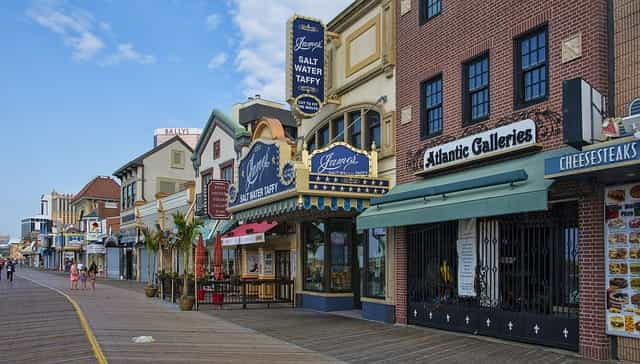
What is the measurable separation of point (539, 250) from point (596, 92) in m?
3.31

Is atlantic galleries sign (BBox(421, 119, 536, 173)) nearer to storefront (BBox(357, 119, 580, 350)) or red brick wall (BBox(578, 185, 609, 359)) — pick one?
storefront (BBox(357, 119, 580, 350))

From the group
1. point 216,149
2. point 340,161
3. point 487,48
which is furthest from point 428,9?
point 216,149

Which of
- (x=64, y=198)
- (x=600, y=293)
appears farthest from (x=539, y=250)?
(x=64, y=198)

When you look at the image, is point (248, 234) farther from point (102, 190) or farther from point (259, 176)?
point (102, 190)

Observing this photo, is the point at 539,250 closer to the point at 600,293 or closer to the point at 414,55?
the point at 600,293

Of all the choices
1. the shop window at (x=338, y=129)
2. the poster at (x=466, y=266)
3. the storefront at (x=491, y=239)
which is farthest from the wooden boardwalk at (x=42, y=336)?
the shop window at (x=338, y=129)

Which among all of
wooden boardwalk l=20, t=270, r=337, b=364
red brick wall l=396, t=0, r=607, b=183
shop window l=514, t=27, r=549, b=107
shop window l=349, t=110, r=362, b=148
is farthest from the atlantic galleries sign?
wooden boardwalk l=20, t=270, r=337, b=364

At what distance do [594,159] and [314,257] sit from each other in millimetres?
13504

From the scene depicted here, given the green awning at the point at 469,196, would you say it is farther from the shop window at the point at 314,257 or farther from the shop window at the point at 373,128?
the shop window at the point at 314,257

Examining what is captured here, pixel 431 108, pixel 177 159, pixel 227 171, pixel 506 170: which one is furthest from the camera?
pixel 177 159

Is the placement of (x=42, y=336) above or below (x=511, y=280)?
below

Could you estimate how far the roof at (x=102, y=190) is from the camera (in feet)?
228

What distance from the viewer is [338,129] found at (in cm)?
2078

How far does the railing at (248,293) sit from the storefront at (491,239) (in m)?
7.64
